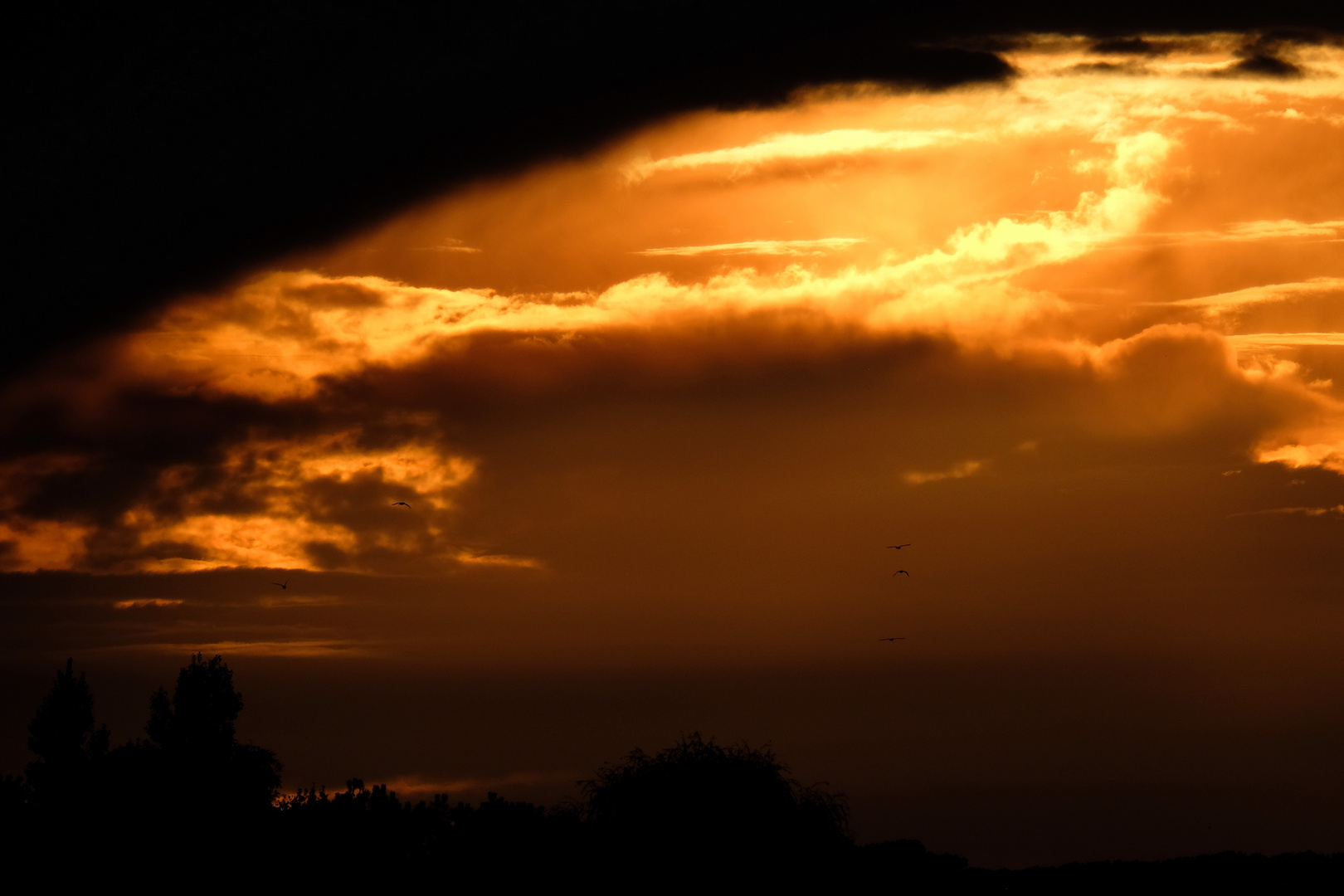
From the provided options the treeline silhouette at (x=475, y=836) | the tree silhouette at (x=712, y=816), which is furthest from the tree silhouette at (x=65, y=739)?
the tree silhouette at (x=712, y=816)

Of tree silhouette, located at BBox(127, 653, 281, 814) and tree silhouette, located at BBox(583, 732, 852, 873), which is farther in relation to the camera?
tree silhouette, located at BBox(127, 653, 281, 814)

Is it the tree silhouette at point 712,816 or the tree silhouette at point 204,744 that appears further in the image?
the tree silhouette at point 204,744

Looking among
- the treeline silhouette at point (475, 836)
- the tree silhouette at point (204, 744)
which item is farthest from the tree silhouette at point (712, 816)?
the tree silhouette at point (204, 744)

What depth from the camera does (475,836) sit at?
77.6m

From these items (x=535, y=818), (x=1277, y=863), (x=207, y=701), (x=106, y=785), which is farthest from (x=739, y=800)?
(x=207, y=701)

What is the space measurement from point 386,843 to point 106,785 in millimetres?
20200

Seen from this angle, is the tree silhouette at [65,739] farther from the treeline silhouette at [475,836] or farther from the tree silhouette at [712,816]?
the tree silhouette at [712,816]

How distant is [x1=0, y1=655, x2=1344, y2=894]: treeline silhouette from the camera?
198 feet

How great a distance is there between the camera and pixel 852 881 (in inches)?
2406

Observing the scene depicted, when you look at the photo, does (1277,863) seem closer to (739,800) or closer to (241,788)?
(739,800)

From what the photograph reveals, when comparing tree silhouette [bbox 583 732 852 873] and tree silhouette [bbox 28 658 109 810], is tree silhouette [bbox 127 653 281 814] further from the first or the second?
tree silhouette [bbox 583 732 852 873]

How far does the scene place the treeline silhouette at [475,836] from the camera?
6031 cm

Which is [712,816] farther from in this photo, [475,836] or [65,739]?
[65,739]

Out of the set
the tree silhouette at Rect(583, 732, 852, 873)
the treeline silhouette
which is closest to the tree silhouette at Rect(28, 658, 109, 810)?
the treeline silhouette
